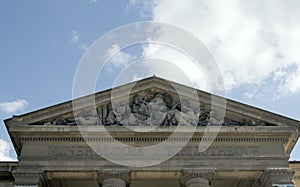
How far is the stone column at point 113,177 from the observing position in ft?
80.6

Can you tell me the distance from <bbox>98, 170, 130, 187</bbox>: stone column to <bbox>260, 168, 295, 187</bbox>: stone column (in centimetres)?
713

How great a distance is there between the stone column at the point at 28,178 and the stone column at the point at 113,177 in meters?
2.98

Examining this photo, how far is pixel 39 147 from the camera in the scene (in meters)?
25.6

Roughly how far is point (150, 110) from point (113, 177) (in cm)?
414

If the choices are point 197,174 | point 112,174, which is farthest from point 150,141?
point 197,174

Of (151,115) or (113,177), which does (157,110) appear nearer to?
(151,115)

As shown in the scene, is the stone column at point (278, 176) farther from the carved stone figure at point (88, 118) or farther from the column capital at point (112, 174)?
the carved stone figure at point (88, 118)

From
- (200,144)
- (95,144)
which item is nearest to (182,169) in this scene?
(200,144)

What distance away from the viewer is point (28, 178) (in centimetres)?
2427

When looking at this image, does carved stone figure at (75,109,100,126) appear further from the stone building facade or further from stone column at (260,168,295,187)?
stone column at (260,168,295,187)

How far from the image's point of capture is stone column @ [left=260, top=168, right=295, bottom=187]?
24.5 meters

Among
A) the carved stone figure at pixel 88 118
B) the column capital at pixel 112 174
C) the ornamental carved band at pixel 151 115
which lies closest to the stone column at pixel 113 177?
the column capital at pixel 112 174

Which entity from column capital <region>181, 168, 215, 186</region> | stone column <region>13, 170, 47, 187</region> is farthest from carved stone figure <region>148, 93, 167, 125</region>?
stone column <region>13, 170, 47, 187</region>

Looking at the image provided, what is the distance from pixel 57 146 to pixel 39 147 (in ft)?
3.03
